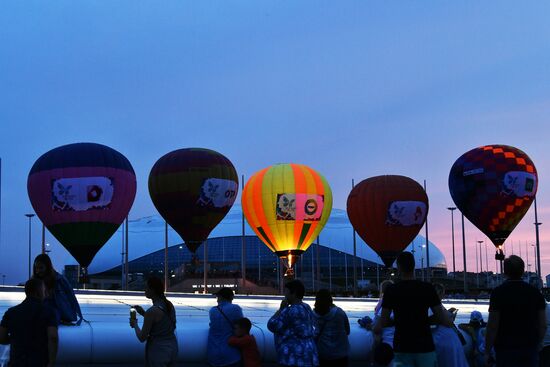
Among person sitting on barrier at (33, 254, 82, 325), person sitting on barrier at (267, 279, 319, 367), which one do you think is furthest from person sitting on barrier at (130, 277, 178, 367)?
person sitting on barrier at (33, 254, 82, 325)

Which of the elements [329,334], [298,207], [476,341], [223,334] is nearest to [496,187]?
[298,207]

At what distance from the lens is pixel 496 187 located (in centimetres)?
3238

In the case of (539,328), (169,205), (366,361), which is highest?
(169,205)

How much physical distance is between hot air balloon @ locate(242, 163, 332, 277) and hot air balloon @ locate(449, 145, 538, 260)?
220 inches

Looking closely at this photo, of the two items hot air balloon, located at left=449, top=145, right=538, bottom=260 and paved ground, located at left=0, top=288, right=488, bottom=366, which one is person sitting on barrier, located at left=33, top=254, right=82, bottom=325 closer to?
paved ground, located at left=0, top=288, right=488, bottom=366

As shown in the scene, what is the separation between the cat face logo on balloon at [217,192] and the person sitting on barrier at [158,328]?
22364 millimetres

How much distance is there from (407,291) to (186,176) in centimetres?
2393

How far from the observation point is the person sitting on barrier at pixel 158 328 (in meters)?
8.84

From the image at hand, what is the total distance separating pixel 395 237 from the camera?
3472cm

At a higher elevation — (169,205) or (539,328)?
Answer: (169,205)

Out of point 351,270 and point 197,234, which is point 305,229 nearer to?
point 197,234

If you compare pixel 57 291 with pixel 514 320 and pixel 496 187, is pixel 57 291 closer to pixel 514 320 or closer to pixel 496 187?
pixel 514 320

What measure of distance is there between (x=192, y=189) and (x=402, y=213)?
344 inches

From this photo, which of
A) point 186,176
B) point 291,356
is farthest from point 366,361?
point 186,176
